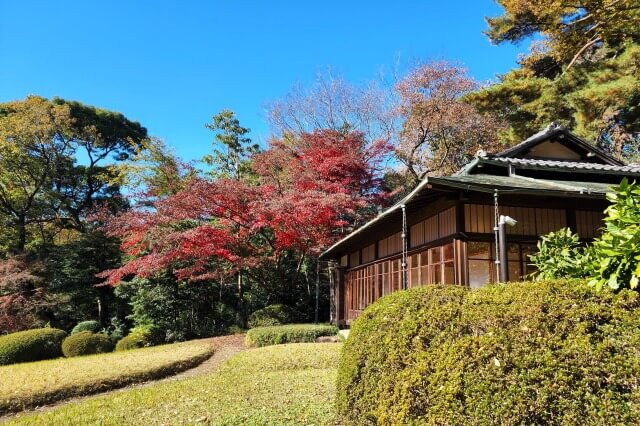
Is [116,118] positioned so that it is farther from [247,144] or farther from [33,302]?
[33,302]

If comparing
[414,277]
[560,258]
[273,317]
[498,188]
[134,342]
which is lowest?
[134,342]

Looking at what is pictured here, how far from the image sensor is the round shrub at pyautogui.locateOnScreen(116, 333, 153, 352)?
51.1 feet

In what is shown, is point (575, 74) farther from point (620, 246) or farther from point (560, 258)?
point (620, 246)

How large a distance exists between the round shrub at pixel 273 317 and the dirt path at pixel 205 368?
992 mm

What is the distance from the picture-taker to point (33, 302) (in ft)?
58.2

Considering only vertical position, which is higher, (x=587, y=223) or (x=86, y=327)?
(x=587, y=223)

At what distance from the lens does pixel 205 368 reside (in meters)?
10.5

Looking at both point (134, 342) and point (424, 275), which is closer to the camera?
point (424, 275)

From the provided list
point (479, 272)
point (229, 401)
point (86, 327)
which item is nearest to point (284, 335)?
point (479, 272)

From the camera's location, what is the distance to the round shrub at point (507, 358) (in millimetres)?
2609

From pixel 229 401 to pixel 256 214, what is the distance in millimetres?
9603


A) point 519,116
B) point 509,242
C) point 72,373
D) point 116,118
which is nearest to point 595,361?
point 509,242

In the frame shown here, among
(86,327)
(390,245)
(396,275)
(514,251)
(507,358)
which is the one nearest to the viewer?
(507,358)

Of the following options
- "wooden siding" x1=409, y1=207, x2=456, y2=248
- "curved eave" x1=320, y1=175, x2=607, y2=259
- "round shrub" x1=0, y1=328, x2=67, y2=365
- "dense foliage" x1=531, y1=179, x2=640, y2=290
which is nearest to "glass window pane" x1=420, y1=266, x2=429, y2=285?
"wooden siding" x1=409, y1=207, x2=456, y2=248
